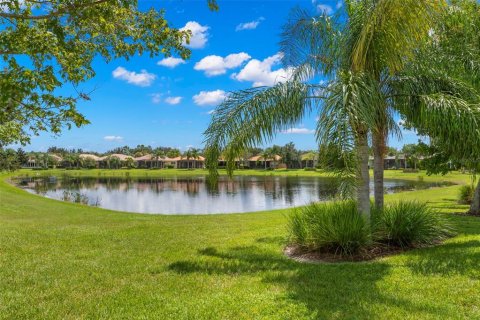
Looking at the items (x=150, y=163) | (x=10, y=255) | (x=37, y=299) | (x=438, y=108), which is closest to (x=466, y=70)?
(x=438, y=108)

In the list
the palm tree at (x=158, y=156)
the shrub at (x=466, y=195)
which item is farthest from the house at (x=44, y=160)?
the shrub at (x=466, y=195)

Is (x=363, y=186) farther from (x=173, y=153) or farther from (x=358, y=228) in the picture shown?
(x=173, y=153)

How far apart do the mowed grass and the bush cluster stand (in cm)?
48

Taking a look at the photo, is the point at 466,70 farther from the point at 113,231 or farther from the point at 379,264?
the point at 113,231

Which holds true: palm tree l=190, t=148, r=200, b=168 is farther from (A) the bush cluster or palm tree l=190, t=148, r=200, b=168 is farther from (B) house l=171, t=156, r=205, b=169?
(A) the bush cluster

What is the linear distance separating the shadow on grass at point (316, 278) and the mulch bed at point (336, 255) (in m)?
0.35

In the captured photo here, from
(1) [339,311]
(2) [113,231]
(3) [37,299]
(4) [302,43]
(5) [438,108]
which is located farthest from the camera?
(2) [113,231]

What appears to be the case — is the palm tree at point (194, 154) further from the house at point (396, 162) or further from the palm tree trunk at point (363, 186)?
the palm tree trunk at point (363, 186)

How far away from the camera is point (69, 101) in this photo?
18.6 feet

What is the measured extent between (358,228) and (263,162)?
107 metres

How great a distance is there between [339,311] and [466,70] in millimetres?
9073

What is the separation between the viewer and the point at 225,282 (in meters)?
6.10

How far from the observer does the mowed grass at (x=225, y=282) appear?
4.88 meters


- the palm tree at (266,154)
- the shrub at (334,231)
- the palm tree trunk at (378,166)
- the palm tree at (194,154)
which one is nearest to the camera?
the shrub at (334,231)
